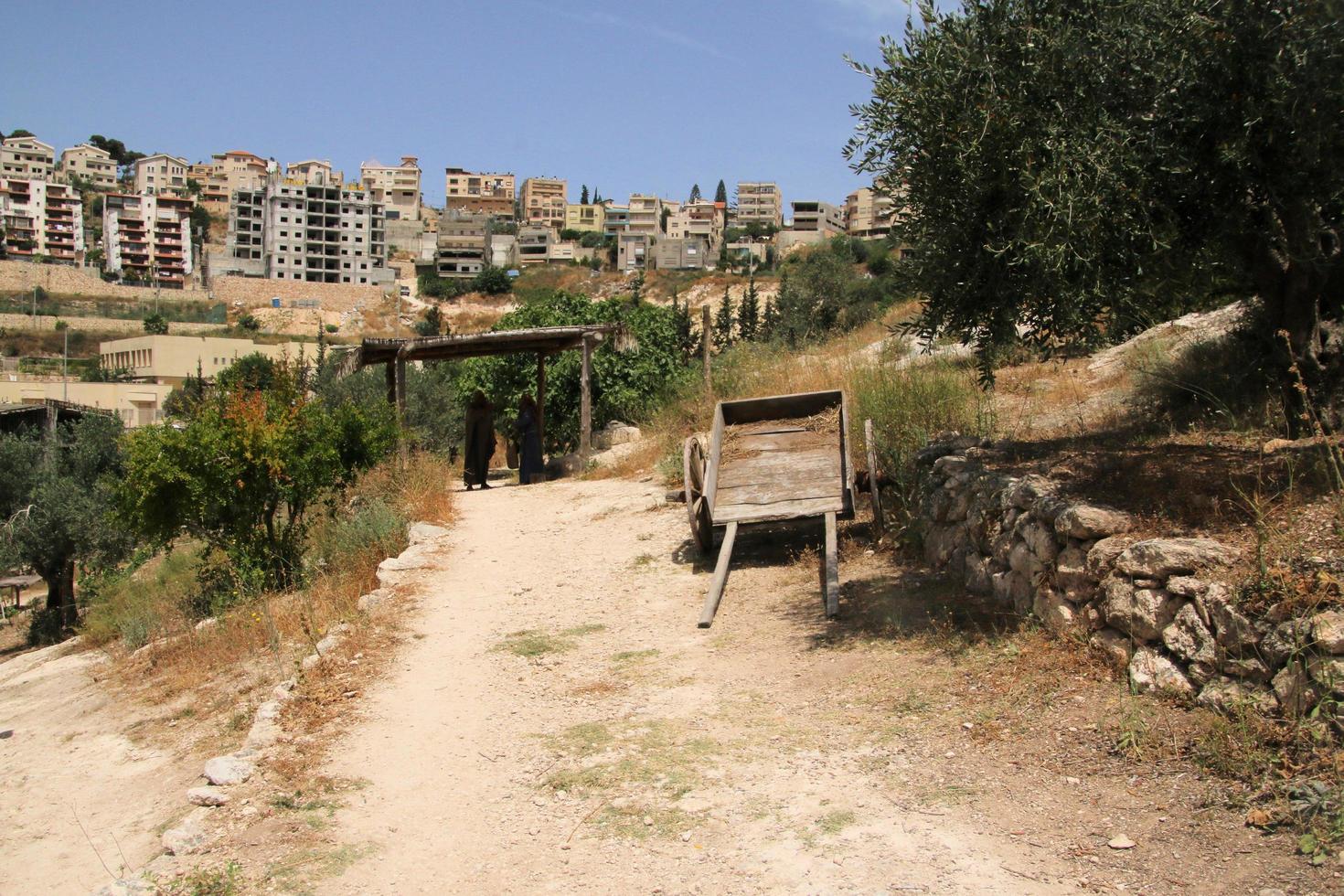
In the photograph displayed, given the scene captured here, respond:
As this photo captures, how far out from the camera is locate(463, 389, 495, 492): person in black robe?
16.7 metres

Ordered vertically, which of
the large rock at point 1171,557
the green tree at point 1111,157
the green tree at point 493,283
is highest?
the green tree at point 493,283

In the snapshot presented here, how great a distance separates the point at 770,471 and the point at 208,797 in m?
5.63

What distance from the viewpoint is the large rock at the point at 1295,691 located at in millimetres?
3982

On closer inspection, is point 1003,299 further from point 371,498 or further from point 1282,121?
point 371,498

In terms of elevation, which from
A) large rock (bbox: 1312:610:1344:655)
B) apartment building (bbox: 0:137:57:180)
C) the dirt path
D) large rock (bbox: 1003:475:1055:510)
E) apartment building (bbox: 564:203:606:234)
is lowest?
the dirt path

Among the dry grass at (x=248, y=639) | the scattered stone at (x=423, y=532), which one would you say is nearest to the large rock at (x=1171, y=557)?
the dry grass at (x=248, y=639)

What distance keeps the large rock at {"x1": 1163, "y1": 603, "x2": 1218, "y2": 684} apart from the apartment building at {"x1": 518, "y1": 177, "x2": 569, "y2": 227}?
484 ft

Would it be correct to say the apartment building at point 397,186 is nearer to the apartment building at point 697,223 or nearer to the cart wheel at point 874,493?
the apartment building at point 697,223

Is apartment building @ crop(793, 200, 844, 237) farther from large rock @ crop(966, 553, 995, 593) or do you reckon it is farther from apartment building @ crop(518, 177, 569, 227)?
large rock @ crop(966, 553, 995, 593)

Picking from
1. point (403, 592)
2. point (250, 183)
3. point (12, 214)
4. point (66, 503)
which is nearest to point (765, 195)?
point (250, 183)

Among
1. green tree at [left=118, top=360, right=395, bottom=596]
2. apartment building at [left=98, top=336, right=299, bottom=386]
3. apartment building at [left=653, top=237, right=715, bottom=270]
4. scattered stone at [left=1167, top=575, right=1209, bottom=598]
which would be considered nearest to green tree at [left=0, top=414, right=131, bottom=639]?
green tree at [left=118, top=360, right=395, bottom=596]

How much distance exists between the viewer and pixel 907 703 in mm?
5496

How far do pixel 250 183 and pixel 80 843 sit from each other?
164 meters

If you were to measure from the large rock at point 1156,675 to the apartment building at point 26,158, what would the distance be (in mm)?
166653
